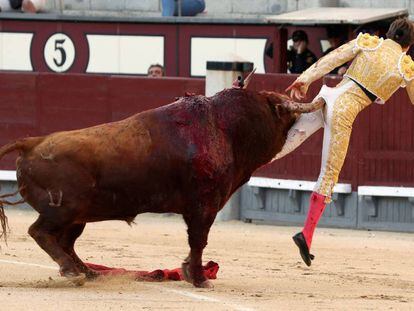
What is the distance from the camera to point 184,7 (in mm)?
17469

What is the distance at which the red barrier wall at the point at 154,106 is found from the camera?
1375 cm

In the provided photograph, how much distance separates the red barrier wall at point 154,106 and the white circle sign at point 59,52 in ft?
7.66

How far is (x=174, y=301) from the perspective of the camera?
29.2ft

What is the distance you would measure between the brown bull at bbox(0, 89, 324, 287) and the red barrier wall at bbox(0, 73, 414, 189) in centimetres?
417

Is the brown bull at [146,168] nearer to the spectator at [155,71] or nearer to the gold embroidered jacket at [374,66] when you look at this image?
the gold embroidered jacket at [374,66]

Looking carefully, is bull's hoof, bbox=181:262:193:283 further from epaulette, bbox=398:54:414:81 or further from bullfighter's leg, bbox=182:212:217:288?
epaulette, bbox=398:54:414:81

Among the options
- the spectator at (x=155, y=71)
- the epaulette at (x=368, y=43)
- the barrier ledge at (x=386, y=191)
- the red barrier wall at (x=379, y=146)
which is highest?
the epaulette at (x=368, y=43)

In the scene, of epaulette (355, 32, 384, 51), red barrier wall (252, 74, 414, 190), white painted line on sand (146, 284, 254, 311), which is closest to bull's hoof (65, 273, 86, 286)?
white painted line on sand (146, 284, 254, 311)

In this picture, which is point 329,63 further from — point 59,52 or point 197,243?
point 59,52

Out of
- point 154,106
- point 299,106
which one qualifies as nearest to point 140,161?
point 299,106

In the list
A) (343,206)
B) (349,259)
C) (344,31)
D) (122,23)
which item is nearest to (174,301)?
(349,259)

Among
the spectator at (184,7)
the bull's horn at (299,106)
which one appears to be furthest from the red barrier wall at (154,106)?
the bull's horn at (299,106)

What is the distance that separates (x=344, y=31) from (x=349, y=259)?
470 centimetres

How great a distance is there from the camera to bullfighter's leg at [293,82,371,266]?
9953 mm
